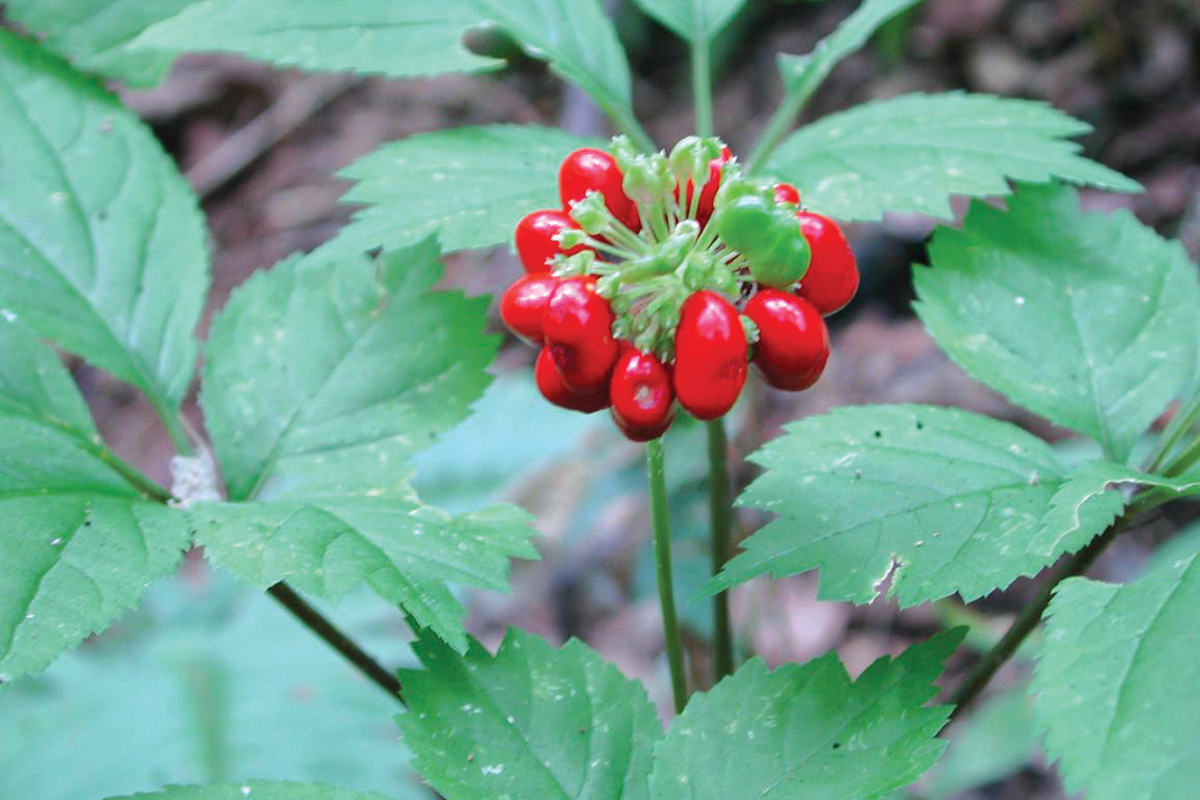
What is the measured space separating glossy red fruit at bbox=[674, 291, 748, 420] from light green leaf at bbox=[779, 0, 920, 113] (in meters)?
0.95

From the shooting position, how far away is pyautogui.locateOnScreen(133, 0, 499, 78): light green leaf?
1827 millimetres

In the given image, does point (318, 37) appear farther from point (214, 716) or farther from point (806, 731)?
point (214, 716)

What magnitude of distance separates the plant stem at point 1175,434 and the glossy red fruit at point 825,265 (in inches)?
25.8

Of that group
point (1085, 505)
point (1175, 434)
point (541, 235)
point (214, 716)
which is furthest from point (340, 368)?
point (214, 716)

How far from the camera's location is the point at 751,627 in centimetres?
304

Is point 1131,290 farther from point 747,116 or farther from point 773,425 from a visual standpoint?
point 747,116

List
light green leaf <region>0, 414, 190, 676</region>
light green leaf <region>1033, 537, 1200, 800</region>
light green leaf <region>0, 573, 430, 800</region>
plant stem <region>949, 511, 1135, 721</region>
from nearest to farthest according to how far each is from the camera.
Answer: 1. light green leaf <region>1033, 537, 1200, 800</region>
2. light green leaf <region>0, 414, 190, 676</region>
3. plant stem <region>949, 511, 1135, 721</region>
4. light green leaf <region>0, 573, 430, 800</region>

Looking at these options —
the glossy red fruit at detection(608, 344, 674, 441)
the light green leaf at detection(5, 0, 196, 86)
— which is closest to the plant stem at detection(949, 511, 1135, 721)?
the glossy red fruit at detection(608, 344, 674, 441)

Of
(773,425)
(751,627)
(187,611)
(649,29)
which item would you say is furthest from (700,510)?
(649,29)

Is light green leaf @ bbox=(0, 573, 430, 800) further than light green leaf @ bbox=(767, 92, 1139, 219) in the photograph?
Yes

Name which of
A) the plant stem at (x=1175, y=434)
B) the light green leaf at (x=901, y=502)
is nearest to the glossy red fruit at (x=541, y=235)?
the light green leaf at (x=901, y=502)

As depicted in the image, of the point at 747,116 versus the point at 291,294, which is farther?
the point at 747,116

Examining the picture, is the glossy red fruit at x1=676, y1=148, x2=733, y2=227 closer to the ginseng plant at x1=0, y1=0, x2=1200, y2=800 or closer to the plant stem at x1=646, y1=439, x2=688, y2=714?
the ginseng plant at x1=0, y1=0, x2=1200, y2=800

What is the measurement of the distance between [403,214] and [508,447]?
2.31 m
